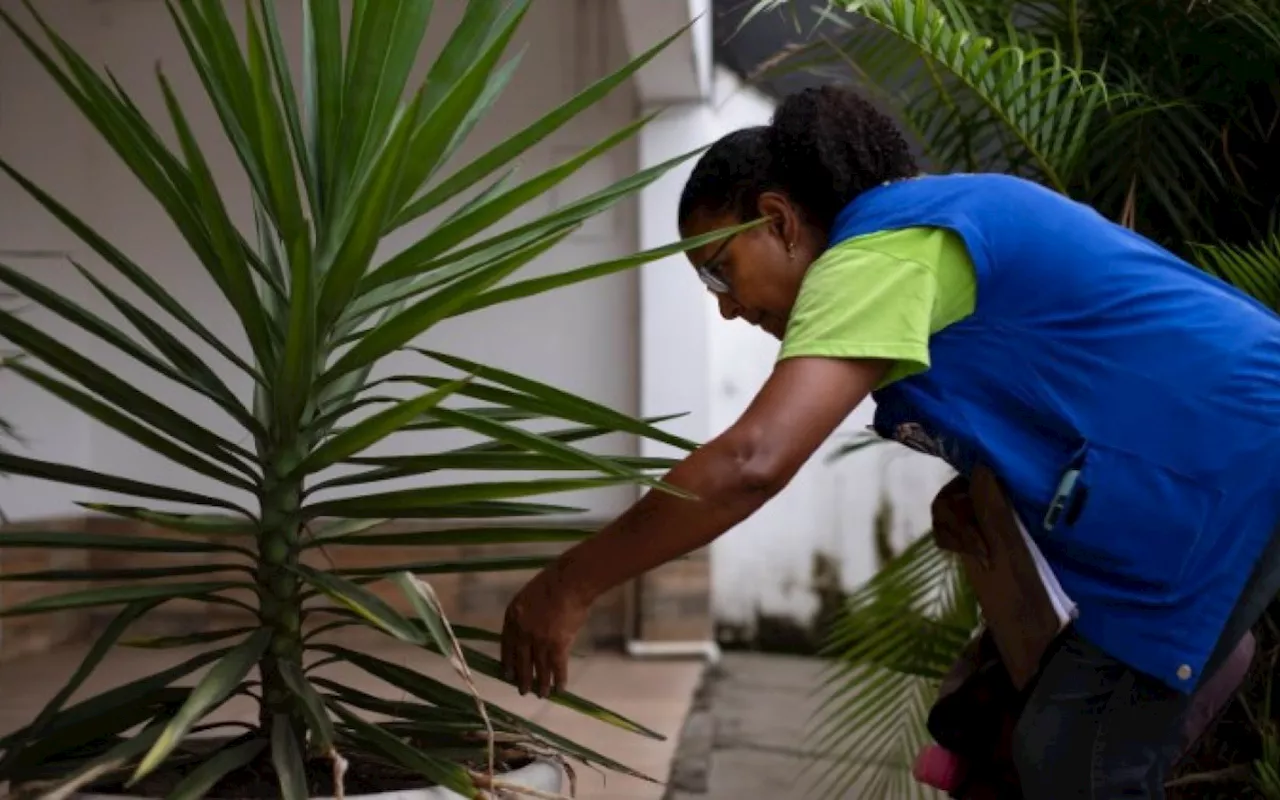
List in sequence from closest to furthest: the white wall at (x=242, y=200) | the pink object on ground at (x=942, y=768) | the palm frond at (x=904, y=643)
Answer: the pink object on ground at (x=942, y=768) < the palm frond at (x=904, y=643) < the white wall at (x=242, y=200)

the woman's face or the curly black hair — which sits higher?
the curly black hair

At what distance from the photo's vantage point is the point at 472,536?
4.79 feet

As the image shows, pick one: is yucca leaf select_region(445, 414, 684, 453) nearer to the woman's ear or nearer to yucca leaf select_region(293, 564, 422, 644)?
yucca leaf select_region(293, 564, 422, 644)

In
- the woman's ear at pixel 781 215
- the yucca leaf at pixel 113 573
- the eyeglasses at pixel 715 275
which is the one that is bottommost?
the yucca leaf at pixel 113 573

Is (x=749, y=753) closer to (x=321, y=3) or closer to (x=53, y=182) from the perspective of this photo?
(x=321, y=3)

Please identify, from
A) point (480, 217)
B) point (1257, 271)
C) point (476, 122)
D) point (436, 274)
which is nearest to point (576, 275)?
point (480, 217)

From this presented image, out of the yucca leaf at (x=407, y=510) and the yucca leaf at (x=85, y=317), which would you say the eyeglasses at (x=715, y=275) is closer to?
the yucca leaf at (x=407, y=510)

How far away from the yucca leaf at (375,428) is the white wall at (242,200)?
12.0 feet

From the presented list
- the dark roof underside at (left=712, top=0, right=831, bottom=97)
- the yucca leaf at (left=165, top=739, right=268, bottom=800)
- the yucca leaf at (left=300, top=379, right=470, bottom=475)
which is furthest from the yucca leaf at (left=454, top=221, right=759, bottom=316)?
the dark roof underside at (left=712, top=0, right=831, bottom=97)

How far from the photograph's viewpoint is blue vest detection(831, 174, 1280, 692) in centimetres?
155

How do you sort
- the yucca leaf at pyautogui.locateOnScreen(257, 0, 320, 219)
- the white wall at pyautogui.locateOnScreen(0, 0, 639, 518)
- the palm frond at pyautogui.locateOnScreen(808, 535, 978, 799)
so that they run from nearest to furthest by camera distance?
the yucca leaf at pyautogui.locateOnScreen(257, 0, 320, 219) < the palm frond at pyautogui.locateOnScreen(808, 535, 978, 799) < the white wall at pyautogui.locateOnScreen(0, 0, 639, 518)

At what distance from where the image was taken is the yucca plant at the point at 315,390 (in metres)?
1.29

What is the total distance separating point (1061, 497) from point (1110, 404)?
0.34 ft

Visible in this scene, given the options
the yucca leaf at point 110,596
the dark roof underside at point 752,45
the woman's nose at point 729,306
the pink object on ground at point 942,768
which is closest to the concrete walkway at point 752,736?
the pink object on ground at point 942,768
